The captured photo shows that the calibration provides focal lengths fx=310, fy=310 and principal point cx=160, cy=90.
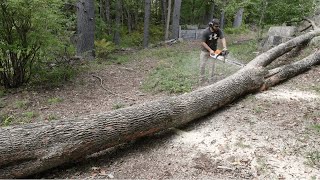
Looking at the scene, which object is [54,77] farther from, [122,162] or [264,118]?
[264,118]

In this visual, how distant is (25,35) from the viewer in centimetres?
A: 824

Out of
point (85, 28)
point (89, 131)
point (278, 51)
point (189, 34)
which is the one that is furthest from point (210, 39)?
point (189, 34)

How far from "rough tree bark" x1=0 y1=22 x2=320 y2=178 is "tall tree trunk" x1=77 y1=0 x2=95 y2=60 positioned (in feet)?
23.9

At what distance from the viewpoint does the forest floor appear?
4406 mm

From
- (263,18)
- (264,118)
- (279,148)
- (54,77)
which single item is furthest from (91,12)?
(279,148)

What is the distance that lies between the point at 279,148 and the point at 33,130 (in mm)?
3729

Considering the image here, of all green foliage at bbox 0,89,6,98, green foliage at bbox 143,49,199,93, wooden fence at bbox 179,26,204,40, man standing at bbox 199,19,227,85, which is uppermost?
man standing at bbox 199,19,227,85

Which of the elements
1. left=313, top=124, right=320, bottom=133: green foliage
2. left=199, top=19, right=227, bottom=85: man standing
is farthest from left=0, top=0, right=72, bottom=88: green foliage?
left=313, top=124, right=320, bottom=133: green foliage

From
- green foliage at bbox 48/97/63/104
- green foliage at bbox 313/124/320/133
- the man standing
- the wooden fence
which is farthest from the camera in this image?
the wooden fence

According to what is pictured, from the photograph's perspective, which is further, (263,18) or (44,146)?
(263,18)

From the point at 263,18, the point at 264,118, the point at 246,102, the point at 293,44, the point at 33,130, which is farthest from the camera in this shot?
the point at 263,18

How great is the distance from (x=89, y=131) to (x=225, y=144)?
2.21 metres

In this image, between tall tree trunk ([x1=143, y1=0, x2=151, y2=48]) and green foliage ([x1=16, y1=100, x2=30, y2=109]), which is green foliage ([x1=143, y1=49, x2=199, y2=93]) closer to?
green foliage ([x1=16, y1=100, x2=30, y2=109])

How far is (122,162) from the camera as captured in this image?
4836mm
